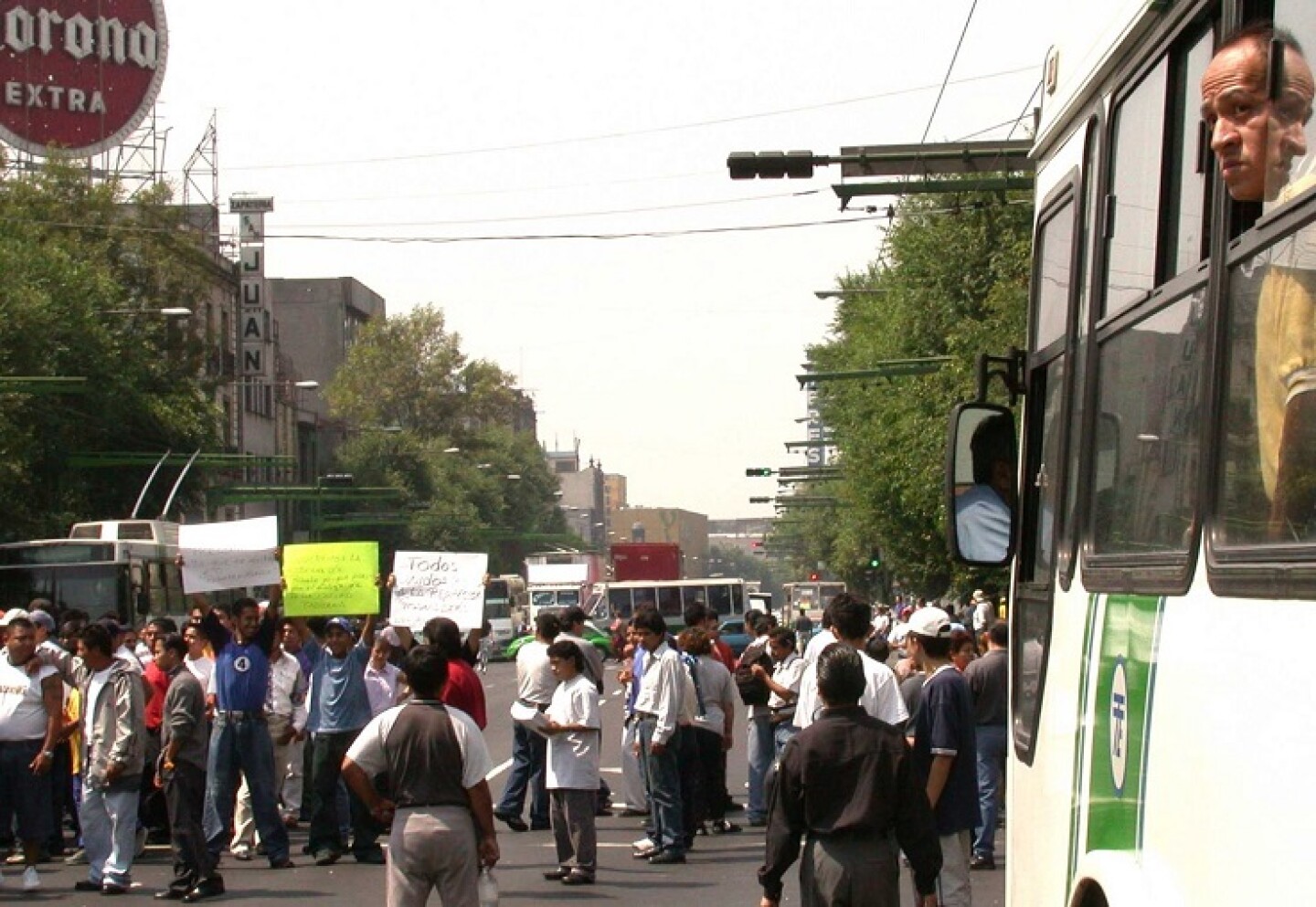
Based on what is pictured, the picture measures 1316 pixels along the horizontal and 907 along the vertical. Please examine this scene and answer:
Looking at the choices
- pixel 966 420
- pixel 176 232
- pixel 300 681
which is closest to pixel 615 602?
pixel 176 232

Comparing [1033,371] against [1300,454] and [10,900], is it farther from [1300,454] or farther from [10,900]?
[10,900]

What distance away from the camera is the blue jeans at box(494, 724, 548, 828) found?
55.8 feet

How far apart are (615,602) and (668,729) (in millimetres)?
48219

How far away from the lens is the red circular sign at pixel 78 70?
200ft

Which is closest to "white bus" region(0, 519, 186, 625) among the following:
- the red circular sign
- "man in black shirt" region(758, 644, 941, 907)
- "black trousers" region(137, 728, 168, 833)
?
"black trousers" region(137, 728, 168, 833)

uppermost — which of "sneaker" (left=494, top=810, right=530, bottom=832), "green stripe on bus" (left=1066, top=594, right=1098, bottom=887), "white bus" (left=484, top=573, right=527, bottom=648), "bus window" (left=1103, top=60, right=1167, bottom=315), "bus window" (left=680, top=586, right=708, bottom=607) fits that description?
"bus window" (left=1103, top=60, right=1167, bottom=315)

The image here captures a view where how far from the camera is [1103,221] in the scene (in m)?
4.64

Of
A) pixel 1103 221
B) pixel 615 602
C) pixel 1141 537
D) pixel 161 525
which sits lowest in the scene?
pixel 615 602

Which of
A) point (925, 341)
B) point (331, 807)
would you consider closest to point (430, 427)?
point (925, 341)

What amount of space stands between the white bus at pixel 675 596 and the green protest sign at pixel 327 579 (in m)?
43.8

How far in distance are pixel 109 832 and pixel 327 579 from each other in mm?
2775

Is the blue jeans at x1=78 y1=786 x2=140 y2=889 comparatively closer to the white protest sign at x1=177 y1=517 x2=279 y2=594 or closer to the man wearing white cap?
the white protest sign at x1=177 y1=517 x2=279 y2=594

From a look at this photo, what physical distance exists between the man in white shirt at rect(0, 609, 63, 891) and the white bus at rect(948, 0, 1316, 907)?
386 inches

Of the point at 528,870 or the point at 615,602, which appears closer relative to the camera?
the point at 528,870
